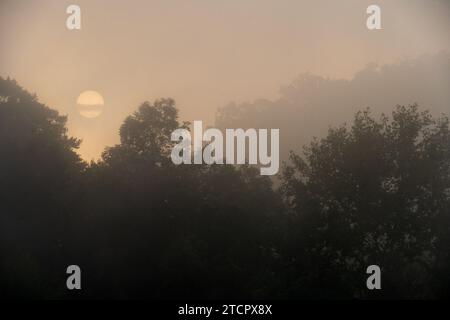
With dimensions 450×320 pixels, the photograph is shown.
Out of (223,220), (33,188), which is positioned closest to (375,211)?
(223,220)

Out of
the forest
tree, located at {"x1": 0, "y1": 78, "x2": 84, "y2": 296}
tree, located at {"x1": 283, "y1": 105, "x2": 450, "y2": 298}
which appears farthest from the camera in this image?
tree, located at {"x1": 0, "y1": 78, "x2": 84, "y2": 296}

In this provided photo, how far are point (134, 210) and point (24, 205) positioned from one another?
298 inches

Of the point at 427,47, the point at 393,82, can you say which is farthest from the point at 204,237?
the point at 427,47

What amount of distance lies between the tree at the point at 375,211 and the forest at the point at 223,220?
7cm

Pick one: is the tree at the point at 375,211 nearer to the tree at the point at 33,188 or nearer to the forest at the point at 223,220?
the forest at the point at 223,220

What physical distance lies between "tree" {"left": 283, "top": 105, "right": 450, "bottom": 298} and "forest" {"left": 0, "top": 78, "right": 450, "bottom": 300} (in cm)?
7

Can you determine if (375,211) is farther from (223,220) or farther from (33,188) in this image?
(33,188)

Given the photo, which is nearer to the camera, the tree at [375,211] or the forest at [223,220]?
the tree at [375,211]

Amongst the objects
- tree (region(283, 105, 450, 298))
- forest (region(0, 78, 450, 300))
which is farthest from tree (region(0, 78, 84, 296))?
tree (region(283, 105, 450, 298))

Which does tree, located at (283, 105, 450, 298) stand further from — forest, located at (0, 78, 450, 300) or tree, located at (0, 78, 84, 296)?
tree, located at (0, 78, 84, 296)

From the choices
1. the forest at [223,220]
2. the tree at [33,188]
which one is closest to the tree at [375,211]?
the forest at [223,220]

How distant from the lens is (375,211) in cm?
3444

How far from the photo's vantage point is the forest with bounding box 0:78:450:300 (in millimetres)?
33781

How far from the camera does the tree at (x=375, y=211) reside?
33625mm
